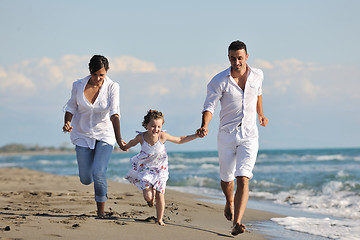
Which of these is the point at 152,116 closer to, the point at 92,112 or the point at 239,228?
the point at 92,112

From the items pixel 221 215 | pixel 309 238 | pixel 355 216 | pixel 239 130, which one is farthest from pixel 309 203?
pixel 239 130

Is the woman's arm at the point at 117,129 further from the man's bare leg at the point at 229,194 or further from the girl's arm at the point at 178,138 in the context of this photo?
the man's bare leg at the point at 229,194

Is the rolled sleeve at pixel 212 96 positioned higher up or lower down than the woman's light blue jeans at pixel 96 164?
higher up

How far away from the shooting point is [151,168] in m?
5.82

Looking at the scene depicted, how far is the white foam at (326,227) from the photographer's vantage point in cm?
701

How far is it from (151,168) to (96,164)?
2.23 ft

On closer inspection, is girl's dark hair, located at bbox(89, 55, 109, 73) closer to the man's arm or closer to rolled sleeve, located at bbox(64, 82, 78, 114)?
rolled sleeve, located at bbox(64, 82, 78, 114)

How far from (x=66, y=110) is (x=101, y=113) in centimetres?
44

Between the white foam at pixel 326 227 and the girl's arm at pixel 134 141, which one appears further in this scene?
the white foam at pixel 326 227

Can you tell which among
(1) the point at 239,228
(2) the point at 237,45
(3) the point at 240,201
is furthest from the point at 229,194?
(2) the point at 237,45

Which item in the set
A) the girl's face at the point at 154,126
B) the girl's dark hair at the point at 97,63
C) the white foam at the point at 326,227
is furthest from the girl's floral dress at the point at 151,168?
the white foam at the point at 326,227

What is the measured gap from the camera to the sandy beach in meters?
5.14

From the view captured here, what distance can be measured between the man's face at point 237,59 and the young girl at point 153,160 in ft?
3.09

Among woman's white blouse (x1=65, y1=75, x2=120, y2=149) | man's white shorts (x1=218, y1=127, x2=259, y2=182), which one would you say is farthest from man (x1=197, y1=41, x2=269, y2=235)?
woman's white blouse (x1=65, y1=75, x2=120, y2=149)
